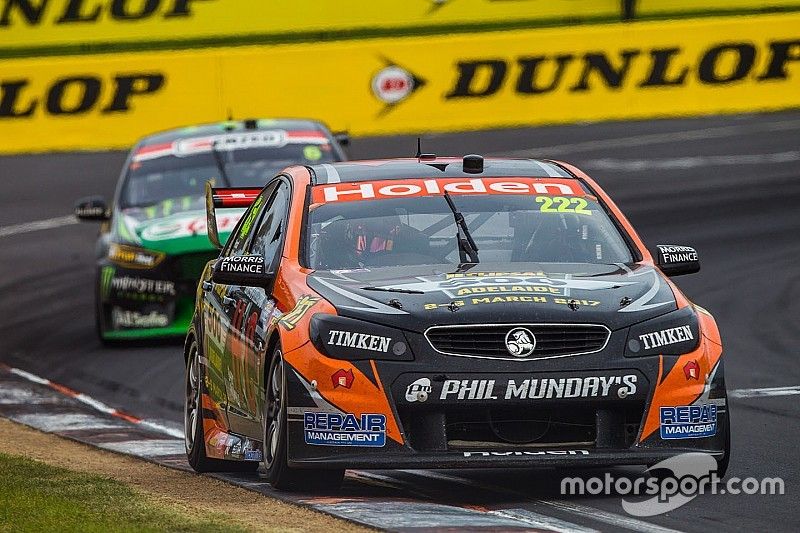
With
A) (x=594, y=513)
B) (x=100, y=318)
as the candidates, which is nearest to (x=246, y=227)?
(x=594, y=513)

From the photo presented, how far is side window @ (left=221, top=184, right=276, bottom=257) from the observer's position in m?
10.6

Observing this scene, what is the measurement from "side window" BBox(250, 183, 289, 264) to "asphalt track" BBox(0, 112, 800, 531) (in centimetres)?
115

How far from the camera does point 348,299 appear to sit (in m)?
8.72

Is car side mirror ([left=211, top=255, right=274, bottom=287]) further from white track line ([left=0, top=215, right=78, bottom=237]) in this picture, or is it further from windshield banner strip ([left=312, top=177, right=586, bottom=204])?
white track line ([left=0, top=215, right=78, bottom=237])

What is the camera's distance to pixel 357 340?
8.47 metres

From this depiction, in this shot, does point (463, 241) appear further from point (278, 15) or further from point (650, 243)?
point (278, 15)

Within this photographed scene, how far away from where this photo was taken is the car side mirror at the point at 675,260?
9547 mm

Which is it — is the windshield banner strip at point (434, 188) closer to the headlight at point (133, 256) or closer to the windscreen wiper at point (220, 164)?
the headlight at point (133, 256)

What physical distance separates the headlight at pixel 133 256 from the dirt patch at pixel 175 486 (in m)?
3.55

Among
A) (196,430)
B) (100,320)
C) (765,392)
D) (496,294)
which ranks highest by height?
(496,294)

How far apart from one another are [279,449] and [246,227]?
2.35 m

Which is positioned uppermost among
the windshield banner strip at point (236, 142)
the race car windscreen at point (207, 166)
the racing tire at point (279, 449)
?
the windshield banner strip at point (236, 142)

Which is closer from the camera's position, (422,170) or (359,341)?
(359,341)

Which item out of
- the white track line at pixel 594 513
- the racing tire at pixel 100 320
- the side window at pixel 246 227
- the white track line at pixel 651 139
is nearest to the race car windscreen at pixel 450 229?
the side window at pixel 246 227
